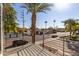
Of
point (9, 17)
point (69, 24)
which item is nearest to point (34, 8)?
point (9, 17)

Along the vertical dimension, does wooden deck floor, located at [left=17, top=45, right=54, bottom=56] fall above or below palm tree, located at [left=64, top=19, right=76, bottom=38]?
below

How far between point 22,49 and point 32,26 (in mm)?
381

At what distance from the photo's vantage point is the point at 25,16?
3252 mm

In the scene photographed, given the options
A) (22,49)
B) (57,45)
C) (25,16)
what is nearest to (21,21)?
(25,16)

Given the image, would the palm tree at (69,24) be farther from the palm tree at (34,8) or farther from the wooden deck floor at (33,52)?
the wooden deck floor at (33,52)

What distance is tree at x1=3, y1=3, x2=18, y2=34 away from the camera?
10.6 feet

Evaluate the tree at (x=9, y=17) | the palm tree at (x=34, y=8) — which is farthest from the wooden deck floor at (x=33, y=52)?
the tree at (x=9, y=17)

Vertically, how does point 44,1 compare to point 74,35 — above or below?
above

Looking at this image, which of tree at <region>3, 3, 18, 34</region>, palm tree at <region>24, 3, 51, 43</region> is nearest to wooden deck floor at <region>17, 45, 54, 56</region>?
palm tree at <region>24, 3, 51, 43</region>

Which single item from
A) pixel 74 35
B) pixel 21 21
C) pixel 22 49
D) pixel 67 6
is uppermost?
pixel 67 6

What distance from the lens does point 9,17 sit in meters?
3.26

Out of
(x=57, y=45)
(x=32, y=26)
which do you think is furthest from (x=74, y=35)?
(x=32, y=26)

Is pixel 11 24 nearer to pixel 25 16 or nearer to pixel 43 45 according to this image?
pixel 25 16

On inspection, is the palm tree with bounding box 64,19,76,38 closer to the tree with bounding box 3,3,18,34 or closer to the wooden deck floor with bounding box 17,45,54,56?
the wooden deck floor with bounding box 17,45,54,56
